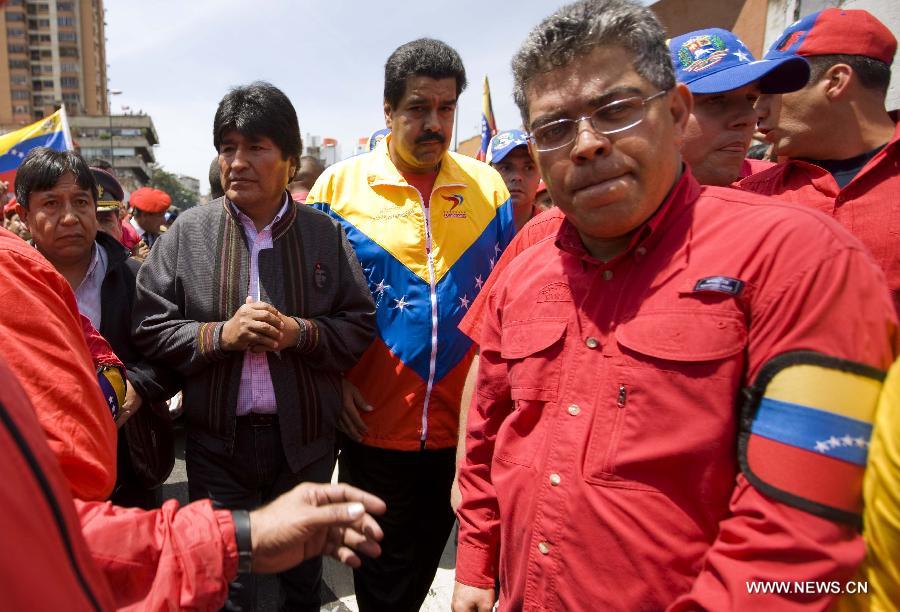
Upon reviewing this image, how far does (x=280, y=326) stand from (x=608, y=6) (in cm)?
150

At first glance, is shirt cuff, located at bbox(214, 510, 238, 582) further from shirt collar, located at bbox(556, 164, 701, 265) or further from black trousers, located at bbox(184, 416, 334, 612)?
black trousers, located at bbox(184, 416, 334, 612)

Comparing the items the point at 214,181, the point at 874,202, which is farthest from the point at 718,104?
the point at 214,181

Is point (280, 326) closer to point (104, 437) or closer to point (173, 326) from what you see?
point (173, 326)

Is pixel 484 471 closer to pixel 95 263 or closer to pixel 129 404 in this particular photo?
pixel 129 404

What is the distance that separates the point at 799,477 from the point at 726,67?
1.49 m

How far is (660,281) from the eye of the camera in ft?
3.96

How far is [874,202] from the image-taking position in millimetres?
1819

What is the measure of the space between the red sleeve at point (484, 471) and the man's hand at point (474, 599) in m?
0.02

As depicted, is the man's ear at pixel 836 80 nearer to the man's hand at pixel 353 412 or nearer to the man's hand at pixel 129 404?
the man's hand at pixel 353 412

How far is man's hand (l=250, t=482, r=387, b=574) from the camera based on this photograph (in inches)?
47.3

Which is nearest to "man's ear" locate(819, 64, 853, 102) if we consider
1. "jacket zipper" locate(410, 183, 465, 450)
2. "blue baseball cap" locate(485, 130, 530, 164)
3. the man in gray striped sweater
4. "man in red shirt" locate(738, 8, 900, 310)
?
"man in red shirt" locate(738, 8, 900, 310)

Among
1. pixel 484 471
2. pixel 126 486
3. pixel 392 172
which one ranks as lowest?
pixel 126 486

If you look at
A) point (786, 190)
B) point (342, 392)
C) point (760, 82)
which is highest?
point (760, 82)

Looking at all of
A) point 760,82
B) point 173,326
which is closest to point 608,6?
point 760,82
